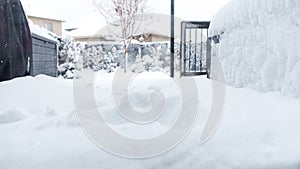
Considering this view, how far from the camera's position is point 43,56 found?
19.0 ft

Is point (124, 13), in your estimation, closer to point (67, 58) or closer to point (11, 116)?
point (67, 58)

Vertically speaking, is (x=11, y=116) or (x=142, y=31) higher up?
(x=142, y=31)

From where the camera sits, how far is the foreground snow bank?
5.52ft

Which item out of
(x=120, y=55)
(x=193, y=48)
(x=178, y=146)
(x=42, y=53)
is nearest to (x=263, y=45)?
(x=178, y=146)

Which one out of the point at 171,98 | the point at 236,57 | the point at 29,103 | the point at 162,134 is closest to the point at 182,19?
the point at 236,57

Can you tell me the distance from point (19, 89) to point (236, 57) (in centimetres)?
185

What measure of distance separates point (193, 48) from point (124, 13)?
4.21m

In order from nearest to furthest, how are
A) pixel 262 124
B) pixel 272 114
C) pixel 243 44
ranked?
pixel 262 124
pixel 272 114
pixel 243 44

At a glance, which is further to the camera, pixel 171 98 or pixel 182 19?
pixel 182 19

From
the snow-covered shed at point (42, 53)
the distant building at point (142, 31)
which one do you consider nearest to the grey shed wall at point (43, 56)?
the snow-covered shed at point (42, 53)

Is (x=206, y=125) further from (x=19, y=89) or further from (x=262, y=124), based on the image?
(x=19, y=89)

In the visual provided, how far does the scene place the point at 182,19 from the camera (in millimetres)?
5879

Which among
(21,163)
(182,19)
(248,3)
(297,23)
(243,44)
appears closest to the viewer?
(21,163)

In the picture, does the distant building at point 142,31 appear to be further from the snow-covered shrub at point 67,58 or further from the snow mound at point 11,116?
the snow mound at point 11,116
